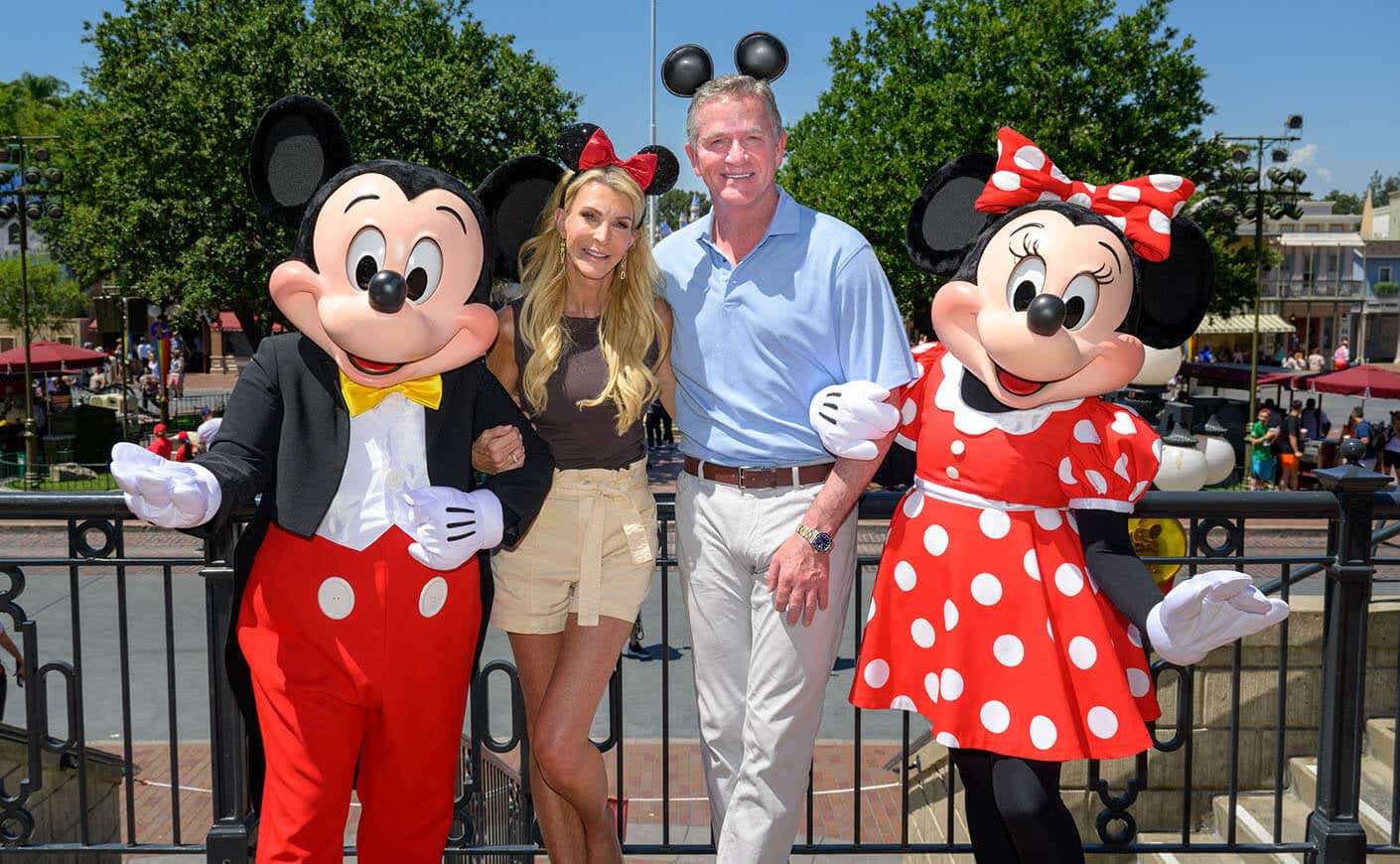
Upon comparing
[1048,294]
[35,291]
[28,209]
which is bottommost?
[1048,294]

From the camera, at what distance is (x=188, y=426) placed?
24688 mm

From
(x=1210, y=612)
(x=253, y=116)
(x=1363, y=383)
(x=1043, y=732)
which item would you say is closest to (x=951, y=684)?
(x=1043, y=732)

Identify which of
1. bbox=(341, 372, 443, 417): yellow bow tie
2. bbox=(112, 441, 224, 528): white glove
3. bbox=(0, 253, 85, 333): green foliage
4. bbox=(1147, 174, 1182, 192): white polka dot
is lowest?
bbox=(112, 441, 224, 528): white glove

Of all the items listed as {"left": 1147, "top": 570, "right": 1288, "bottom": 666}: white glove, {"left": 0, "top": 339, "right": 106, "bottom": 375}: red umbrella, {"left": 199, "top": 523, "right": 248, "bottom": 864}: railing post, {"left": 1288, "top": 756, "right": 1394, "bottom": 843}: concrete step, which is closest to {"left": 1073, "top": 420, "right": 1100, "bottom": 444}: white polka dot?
{"left": 1147, "top": 570, "right": 1288, "bottom": 666}: white glove

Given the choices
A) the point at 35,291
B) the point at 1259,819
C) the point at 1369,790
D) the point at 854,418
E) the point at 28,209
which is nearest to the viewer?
the point at 854,418

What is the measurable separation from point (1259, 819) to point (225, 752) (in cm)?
419

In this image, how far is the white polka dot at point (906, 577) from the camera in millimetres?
2785

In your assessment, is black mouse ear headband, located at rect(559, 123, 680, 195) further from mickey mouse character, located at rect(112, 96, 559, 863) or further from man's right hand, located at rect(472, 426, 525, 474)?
man's right hand, located at rect(472, 426, 525, 474)

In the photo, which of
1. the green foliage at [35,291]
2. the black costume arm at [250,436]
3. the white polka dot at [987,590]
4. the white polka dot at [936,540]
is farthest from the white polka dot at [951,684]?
the green foliage at [35,291]

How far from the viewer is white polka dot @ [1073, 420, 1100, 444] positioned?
2.73 meters

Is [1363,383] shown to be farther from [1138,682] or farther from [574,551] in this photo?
[574,551]

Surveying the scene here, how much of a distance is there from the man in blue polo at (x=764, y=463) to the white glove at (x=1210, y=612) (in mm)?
724

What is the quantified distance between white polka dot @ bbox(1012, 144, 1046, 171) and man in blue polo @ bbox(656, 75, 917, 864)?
46 cm

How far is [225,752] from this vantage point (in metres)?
3.17
